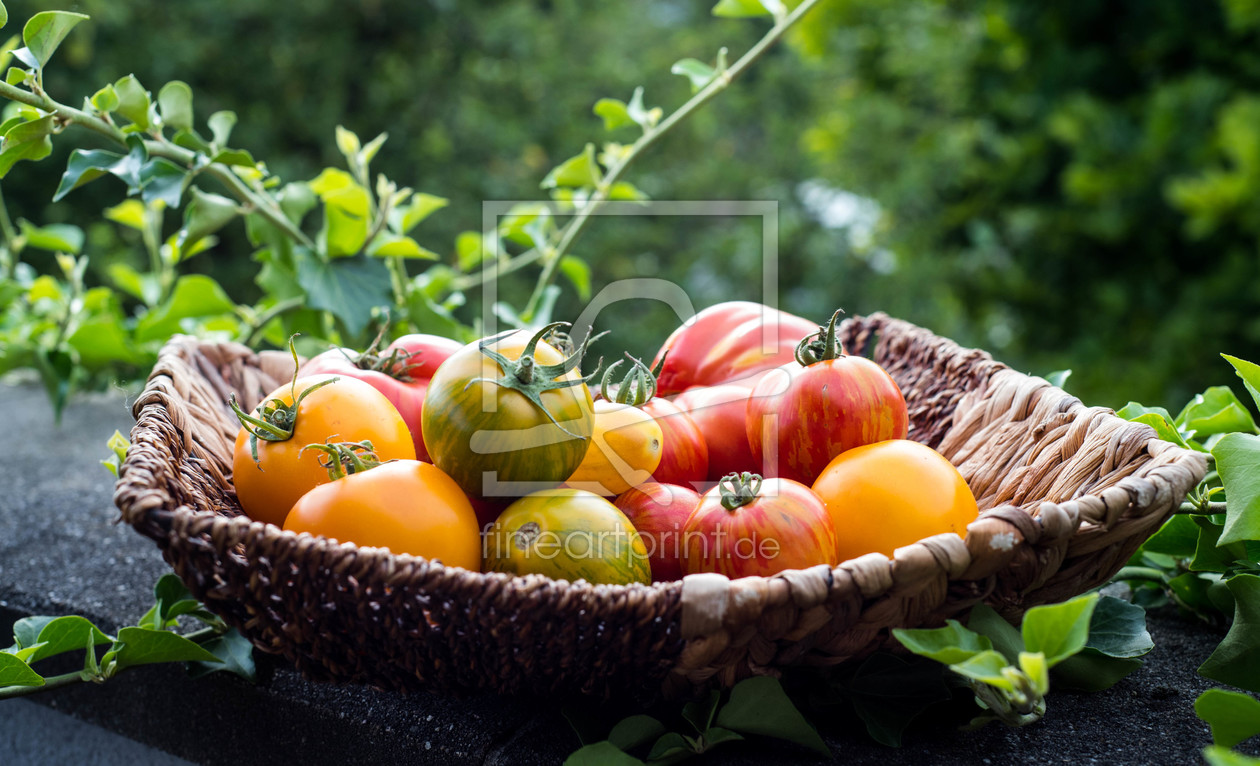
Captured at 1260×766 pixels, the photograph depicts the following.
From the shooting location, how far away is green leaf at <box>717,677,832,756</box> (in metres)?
0.54

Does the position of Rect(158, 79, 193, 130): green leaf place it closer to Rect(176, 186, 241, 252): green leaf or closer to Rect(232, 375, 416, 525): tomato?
Rect(176, 186, 241, 252): green leaf

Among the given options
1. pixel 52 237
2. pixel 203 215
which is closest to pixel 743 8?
pixel 203 215

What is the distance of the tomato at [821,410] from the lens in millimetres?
696

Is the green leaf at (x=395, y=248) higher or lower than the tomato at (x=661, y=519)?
higher

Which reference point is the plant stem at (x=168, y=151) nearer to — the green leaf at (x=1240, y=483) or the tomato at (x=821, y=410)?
the tomato at (x=821, y=410)

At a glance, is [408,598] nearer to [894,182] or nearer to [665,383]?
[665,383]

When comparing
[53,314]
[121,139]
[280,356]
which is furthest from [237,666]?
[53,314]

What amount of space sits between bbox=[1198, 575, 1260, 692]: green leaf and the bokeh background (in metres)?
1.04

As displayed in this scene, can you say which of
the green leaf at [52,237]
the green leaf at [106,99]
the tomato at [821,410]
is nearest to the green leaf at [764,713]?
the tomato at [821,410]

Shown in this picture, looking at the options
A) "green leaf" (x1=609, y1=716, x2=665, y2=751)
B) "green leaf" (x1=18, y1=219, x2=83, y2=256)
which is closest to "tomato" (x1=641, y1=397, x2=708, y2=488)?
"green leaf" (x1=609, y1=716, x2=665, y2=751)

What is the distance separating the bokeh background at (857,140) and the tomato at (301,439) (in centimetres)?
134

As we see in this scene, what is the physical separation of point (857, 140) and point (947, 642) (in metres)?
2.70

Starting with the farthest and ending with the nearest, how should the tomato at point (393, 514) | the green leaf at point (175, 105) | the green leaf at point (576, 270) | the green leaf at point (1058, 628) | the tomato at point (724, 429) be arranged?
1. the green leaf at point (576, 270)
2. the green leaf at point (175, 105)
3. the tomato at point (724, 429)
4. the tomato at point (393, 514)
5. the green leaf at point (1058, 628)

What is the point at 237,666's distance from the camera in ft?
2.21
